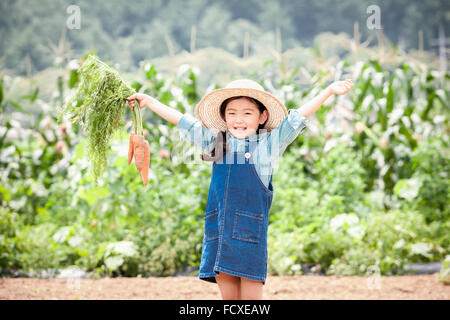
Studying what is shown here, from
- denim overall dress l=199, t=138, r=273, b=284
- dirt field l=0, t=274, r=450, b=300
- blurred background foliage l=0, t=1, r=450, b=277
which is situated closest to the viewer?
denim overall dress l=199, t=138, r=273, b=284

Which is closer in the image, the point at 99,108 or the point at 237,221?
the point at 237,221

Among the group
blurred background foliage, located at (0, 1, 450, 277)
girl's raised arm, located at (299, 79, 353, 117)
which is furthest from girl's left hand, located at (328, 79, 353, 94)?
blurred background foliage, located at (0, 1, 450, 277)

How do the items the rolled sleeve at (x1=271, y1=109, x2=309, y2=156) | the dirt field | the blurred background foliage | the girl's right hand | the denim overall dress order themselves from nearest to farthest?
the denim overall dress, the rolled sleeve at (x1=271, y1=109, x2=309, y2=156), the girl's right hand, the dirt field, the blurred background foliage

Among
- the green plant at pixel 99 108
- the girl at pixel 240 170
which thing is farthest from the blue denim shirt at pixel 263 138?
the green plant at pixel 99 108

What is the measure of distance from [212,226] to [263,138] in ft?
1.44

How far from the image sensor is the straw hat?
2.04 meters

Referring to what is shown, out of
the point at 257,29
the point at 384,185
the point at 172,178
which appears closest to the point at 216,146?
the point at 172,178

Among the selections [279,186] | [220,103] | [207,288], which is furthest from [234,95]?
[279,186]

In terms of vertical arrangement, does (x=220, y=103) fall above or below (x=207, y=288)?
above

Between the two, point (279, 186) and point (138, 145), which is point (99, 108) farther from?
point (279, 186)

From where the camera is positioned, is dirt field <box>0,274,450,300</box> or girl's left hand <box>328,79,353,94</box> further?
dirt field <box>0,274,450,300</box>

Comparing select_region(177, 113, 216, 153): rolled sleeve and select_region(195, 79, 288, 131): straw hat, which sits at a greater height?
select_region(195, 79, 288, 131): straw hat

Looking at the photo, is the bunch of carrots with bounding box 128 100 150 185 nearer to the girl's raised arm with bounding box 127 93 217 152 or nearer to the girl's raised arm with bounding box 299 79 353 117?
the girl's raised arm with bounding box 127 93 217 152

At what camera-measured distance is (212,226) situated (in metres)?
2.00
